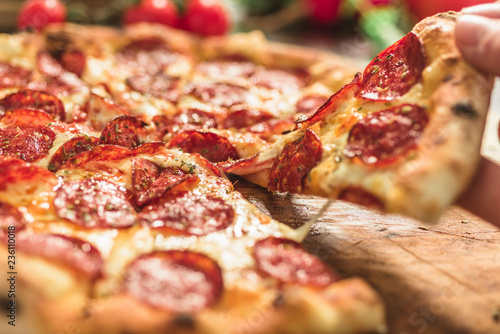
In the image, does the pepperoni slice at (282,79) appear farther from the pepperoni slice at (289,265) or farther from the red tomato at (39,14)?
the pepperoni slice at (289,265)

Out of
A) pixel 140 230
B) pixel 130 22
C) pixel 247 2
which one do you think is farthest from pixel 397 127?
pixel 247 2

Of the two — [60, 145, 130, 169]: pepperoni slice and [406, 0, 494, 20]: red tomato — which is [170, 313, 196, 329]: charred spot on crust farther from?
[406, 0, 494, 20]: red tomato

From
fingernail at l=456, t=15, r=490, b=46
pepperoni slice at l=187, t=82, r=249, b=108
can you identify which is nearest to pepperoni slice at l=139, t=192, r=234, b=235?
fingernail at l=456, t=15, r=490, b=46

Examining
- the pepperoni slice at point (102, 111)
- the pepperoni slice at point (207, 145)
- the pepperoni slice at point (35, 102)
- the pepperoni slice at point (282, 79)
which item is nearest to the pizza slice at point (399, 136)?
the pepperoni slice at point (207, 145)

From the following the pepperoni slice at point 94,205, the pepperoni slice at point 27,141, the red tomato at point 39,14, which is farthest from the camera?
the red tomato at point 39,14

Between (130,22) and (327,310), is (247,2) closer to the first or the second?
(130,22)

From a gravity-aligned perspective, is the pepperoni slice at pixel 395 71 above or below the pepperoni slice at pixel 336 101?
above
